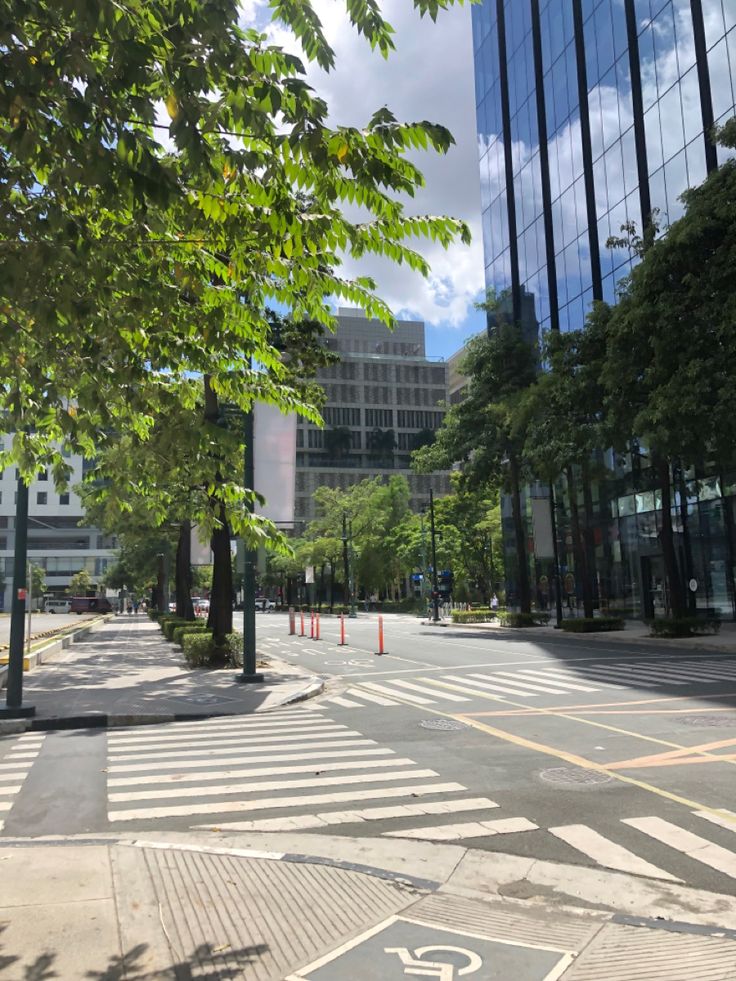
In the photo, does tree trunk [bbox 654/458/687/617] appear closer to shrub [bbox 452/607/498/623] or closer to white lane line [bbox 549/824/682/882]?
shrub [bbox 452/607/498/623]

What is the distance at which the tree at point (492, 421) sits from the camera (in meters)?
37.7

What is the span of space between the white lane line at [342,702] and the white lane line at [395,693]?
0.86m

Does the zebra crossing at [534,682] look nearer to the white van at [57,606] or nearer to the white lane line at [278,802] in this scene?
the white lane line at [278,802]

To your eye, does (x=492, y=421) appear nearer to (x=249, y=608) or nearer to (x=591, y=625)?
(x=591, y=625)

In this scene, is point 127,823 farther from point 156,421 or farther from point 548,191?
point 548,191

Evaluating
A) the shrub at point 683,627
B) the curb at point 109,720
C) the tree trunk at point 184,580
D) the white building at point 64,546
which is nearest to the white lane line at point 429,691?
the curb at point 109,720

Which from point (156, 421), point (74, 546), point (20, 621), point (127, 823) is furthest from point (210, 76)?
point (74, 546)

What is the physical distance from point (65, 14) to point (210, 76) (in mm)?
727

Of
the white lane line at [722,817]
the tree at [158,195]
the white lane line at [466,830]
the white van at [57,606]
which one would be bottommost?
the white lane line at [722,817]

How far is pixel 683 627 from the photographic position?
2562 centimetres

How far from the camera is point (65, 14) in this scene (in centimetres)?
348

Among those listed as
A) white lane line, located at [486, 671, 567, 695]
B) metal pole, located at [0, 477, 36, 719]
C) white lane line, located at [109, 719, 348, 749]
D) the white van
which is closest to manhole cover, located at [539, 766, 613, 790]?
white lane line, located at [109, 719, 348, 749]

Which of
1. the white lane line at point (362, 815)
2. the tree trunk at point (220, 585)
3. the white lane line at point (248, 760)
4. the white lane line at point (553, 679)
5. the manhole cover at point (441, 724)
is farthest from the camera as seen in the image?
the tree trunk at point (220, 585)

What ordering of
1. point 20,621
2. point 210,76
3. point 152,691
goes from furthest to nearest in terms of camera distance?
point 152,691
point 20,621
point 210,76
